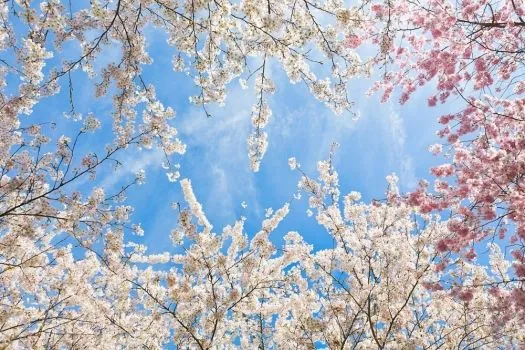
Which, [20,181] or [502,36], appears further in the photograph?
[502,36]

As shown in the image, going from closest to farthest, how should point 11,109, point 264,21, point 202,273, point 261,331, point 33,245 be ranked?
point 264,21, point 11,109, point 33,245, point 202,273, point 261,331

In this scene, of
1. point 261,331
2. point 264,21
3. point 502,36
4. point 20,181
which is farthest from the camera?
point 261,331

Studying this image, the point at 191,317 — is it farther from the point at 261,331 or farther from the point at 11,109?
the point at 11,109

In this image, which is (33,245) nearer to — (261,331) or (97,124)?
(97,124)

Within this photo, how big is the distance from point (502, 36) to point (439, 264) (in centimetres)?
416

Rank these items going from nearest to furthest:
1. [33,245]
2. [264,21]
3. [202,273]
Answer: [264,21] → [33,245] → [202,273]

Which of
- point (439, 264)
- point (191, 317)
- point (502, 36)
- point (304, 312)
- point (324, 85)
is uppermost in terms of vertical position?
point (502, 36)

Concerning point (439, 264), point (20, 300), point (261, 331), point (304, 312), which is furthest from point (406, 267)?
point (20, 300)

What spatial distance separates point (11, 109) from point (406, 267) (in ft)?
24.6

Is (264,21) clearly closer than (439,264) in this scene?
Yes

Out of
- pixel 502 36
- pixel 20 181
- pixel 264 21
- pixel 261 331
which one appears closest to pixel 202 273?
pixel 261 331

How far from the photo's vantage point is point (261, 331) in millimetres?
8781

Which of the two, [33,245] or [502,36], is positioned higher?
[502,36]

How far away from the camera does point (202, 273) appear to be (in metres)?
8.20
